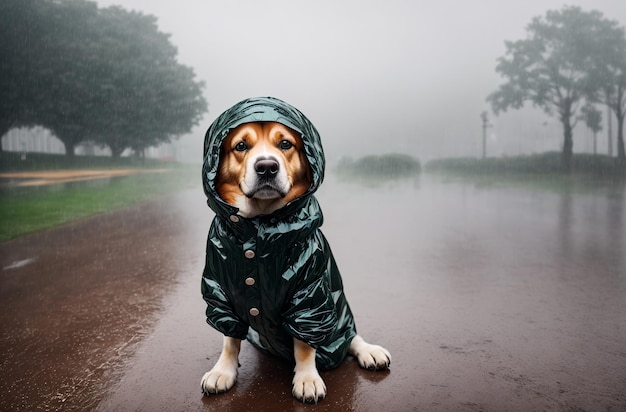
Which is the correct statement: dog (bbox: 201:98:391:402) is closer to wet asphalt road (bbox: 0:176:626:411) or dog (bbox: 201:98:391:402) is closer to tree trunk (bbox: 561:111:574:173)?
wet asphalt road (bbox: 0:176:626:411)

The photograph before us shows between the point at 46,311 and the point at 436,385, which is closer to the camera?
the point at 436,385

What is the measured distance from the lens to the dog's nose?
91.1 inches

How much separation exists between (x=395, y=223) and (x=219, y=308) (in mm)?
8018

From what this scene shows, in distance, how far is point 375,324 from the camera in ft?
12.8

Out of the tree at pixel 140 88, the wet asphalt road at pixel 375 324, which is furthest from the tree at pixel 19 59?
the wet asphalt road at pixel 375 324

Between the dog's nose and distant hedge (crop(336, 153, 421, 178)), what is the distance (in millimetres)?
24548

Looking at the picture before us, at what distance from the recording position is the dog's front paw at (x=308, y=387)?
257 cm

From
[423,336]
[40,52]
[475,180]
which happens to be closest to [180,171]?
[40,52]

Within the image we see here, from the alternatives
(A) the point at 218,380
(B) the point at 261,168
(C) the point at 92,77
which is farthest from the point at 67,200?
(B) the point at 261,168

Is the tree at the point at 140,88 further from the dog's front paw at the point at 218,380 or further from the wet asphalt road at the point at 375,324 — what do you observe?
the dog's front paw at the point at 218,380

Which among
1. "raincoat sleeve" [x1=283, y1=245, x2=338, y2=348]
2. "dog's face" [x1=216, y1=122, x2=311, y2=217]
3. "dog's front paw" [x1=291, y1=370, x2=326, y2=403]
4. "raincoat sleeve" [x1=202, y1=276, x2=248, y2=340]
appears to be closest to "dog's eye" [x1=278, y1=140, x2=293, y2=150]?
"dog's face" [x1=216, y1=122, x2=311, y2=217]

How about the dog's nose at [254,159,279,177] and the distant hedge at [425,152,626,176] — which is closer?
the dog's nose at [254,159,279,177]

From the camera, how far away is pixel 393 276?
5.56m

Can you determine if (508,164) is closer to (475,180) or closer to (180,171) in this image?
(475,180)
